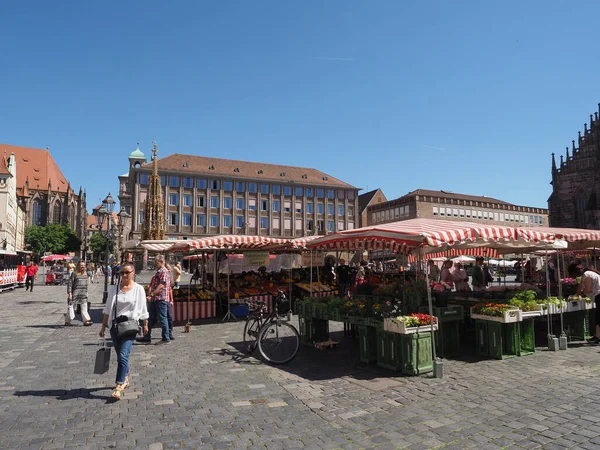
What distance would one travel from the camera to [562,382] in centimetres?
625

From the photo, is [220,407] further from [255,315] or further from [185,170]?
[185,170]

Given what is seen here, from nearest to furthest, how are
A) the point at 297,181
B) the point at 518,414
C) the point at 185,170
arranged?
the point at 518,414 → the point at 185,170 → the point at 297,181

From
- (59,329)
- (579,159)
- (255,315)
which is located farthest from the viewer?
(579,159)

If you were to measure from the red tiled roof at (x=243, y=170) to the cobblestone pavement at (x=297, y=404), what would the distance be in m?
61.5

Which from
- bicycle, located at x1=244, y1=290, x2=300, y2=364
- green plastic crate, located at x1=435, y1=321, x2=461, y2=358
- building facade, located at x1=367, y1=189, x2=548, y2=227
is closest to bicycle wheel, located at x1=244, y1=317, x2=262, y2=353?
bicycle, located at x1=244, y1=290, x2=300, y2=364

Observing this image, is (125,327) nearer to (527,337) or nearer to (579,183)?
(527,337)

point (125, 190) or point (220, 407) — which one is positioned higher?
point (125, 190)

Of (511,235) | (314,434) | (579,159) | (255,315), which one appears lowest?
(314,434)

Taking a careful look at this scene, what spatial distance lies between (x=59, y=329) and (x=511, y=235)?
37.7ft

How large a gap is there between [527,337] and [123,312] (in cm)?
716

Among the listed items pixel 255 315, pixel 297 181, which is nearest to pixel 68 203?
pixel 297 181

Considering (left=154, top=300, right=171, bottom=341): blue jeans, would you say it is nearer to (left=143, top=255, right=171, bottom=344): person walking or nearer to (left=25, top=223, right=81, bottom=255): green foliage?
(left=143, top=255, right=171, bottom=344): person walking

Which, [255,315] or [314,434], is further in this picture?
[255,315]

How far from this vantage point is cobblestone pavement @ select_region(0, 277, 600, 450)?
4375mm
